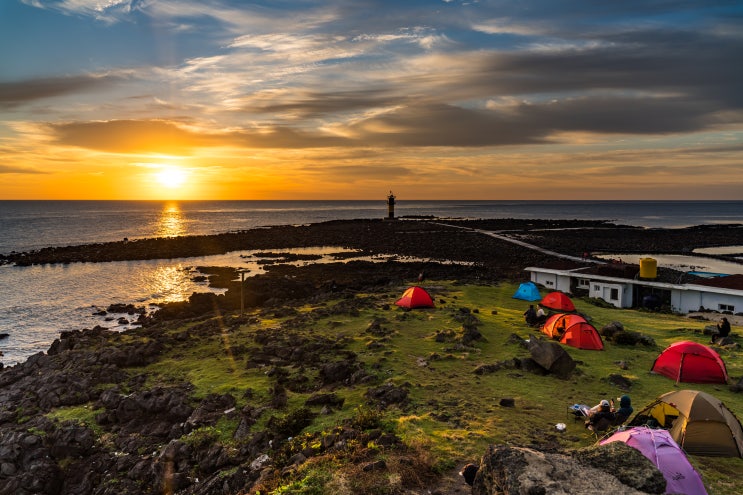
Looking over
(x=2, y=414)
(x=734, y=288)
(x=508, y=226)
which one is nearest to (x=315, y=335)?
(x=2, y=414)

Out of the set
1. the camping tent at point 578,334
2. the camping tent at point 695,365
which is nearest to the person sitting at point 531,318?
the camping tent at point 578,334

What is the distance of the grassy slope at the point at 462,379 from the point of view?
1459 centimetres

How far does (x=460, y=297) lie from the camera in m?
37.3

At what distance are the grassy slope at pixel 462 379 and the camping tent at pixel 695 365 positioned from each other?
A: 473 mm

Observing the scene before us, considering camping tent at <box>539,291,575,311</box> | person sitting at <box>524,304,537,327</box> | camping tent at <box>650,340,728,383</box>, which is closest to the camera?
camping tent at <box>650,340,728,383</box>

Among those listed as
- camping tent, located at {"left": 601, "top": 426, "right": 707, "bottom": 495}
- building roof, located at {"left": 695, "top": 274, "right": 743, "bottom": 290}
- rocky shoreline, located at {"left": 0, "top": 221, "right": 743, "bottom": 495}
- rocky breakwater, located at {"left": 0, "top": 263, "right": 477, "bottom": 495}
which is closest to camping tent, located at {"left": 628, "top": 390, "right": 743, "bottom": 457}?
camping tent, located at {"left": 601, "top": 426, "right": 707, "bottom": 495}

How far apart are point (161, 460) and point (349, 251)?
70.9 m

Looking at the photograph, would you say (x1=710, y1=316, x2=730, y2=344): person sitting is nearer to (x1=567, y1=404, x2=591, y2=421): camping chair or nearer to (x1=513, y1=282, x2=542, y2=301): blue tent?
(x1=513, y1=282, x2=542, y2=301): blue tent

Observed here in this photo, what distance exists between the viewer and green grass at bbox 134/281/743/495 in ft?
47.2

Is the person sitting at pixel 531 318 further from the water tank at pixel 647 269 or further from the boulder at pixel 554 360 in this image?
the water tank at pixel 647 269

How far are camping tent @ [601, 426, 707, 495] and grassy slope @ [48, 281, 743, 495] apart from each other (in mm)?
1376

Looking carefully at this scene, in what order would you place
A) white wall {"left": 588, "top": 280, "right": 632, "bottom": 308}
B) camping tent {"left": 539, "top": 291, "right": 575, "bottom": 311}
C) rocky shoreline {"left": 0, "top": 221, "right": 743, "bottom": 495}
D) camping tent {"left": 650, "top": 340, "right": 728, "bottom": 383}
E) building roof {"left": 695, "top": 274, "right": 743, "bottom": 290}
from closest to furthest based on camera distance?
rocky shoreline {"left": 0, "top": 221, "right": 743, "bottom": 495}, camping tent {"left": 650, "top": 340, "right": 728, "bottom": 383}, camping tent {"left": 539, "top": 291, "right": 575, "bottom": 311}, building roof {"left": 695, "top": 274, "right": 743, "bottom": 290}, white wall {"left": 588, "top": 280, "right": 632, "bottom": 308}

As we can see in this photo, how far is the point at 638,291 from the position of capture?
40062mm

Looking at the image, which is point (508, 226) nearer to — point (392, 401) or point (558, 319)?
point (558, 319)
